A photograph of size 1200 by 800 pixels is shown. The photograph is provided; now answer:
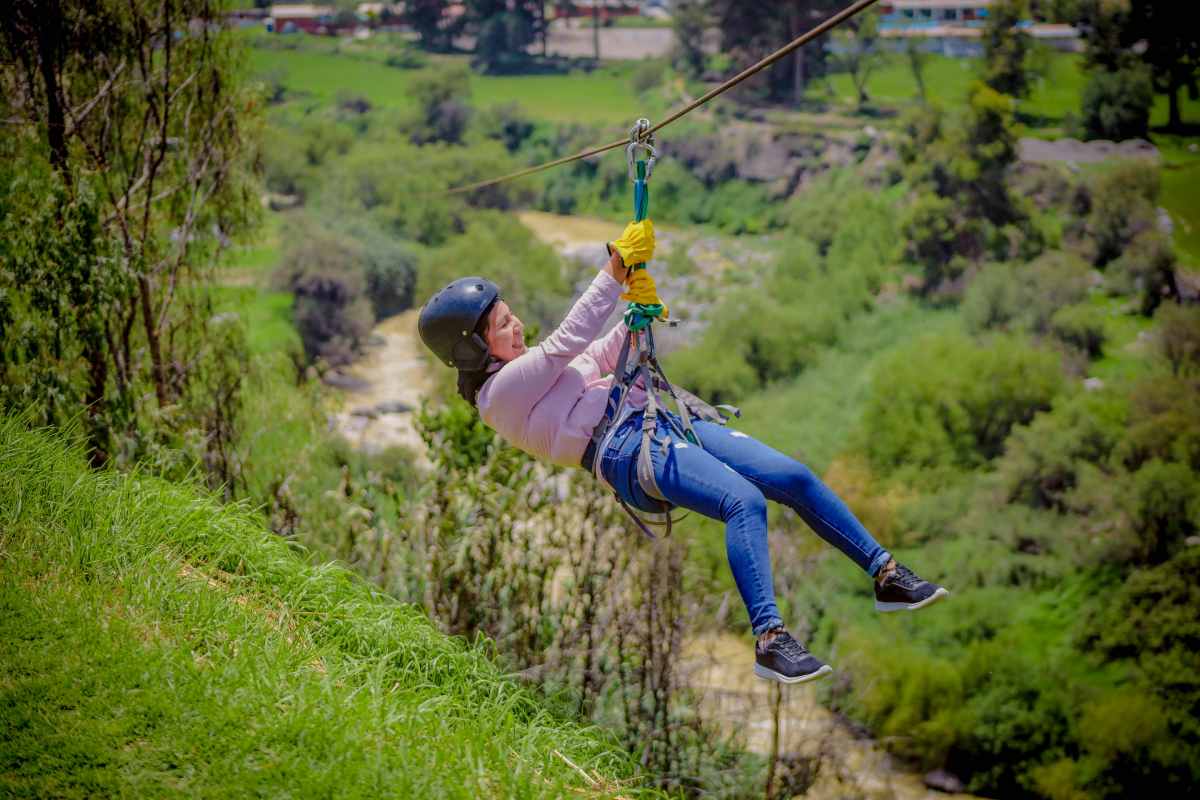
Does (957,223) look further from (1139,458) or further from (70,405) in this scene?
(70,405)

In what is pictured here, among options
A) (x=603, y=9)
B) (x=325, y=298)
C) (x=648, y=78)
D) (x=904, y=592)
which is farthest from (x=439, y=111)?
(x=904, y=592)

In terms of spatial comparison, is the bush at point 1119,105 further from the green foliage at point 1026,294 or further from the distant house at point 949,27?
the green foliage at point 1026,294

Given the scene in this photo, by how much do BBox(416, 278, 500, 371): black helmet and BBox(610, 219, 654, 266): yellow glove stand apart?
48cm

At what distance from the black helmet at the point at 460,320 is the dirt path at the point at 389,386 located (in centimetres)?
1798

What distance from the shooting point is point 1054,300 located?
2422 cm

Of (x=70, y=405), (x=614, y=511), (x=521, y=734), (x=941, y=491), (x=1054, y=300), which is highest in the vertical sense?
(x=70, y=405)

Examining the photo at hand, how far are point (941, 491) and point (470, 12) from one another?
110ft

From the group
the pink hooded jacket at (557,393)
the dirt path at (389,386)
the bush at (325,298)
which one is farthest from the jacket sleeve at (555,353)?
the bush at (325,298)

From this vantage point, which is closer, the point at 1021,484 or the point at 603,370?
the point at 603,370

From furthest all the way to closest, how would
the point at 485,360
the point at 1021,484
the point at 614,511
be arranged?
the point at 1021,484 → the point at 614,511 → the point at 485,360

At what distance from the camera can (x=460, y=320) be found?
4160 mm

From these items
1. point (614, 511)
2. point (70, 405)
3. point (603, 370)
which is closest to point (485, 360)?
point (603, 370)

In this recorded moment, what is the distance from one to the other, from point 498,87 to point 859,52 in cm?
1421

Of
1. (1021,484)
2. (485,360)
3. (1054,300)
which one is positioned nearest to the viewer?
(485,360)
